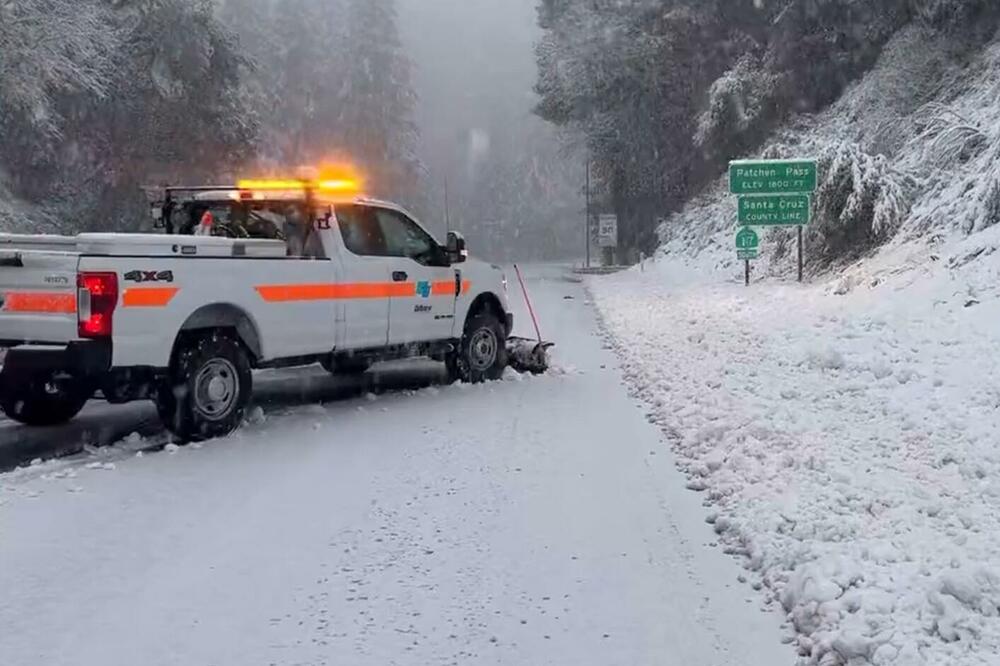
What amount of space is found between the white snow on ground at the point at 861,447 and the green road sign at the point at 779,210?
495 cm

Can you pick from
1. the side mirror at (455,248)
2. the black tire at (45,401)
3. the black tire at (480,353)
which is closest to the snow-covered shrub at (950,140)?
the black tire at (480,353)

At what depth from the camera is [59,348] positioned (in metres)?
7.53

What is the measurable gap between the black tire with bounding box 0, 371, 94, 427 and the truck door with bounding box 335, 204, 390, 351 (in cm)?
237

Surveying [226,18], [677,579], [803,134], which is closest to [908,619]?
[677,579]

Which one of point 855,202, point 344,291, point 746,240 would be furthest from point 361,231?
point 746,240

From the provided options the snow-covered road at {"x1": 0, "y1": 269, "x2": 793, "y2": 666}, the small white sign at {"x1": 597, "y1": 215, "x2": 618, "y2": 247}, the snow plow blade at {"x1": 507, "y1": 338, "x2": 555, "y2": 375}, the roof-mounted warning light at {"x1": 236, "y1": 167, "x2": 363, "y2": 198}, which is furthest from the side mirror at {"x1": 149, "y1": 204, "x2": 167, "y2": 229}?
the small white sign at {"x1": 597, "y1": 215, "x2": 618, "y2": 247}

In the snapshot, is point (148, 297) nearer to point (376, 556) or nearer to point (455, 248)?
point (376, 556)

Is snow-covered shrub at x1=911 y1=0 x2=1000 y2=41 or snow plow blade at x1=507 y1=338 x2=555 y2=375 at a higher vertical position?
snow-covered shrub at x1=911 y1=0 x2=1000 y2=41

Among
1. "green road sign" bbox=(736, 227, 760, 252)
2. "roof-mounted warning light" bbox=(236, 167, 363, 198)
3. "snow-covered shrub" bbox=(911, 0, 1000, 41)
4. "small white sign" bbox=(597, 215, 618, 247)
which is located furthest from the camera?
"small white sign" bbox=(597, 215, 618, 247)

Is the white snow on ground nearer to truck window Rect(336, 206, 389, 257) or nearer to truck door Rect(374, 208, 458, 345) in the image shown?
truck door Rect(374, 208, 458, 345)

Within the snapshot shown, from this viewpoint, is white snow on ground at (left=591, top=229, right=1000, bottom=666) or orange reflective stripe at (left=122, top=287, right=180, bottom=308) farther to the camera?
orange reflective stripe at (left=122, top=287, right=180, bottom=308)

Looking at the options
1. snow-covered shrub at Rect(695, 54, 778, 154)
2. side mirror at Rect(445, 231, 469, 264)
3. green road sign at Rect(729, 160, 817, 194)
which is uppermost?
snow-covered shrub at Rect(695, 54, 778, 154)

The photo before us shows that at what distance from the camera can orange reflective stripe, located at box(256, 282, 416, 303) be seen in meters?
8.91

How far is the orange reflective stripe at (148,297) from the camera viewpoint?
764 cm
